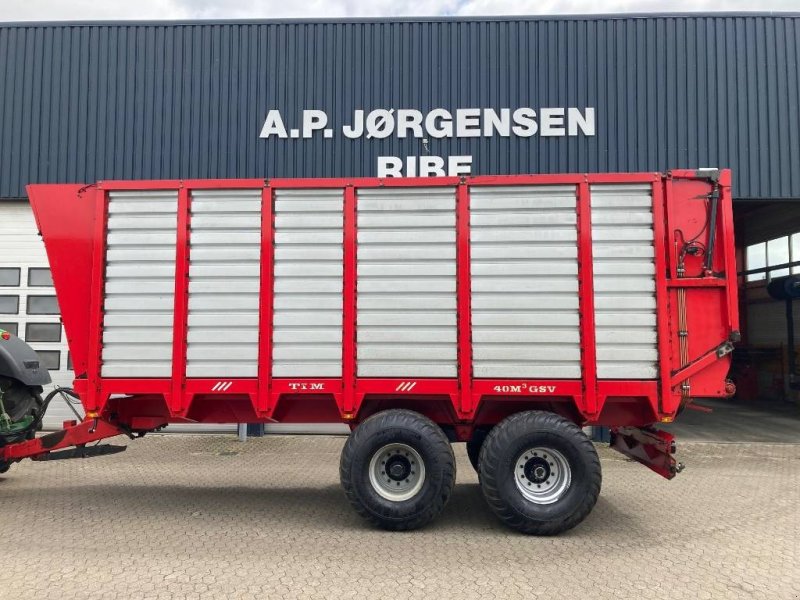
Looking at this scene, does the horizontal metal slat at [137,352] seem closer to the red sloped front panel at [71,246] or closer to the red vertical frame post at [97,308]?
the red vertical frame post at [97,308]

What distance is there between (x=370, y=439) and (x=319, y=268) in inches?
66.6

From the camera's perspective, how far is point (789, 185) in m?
9.88

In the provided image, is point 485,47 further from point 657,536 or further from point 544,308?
point 657,536

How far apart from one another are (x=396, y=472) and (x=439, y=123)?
6.70m

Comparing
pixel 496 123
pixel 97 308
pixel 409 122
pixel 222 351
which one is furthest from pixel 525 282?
pixel 409 122

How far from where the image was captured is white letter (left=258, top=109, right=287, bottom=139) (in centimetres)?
1011

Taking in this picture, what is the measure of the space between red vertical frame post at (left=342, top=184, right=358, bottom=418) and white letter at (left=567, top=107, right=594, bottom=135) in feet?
19.3

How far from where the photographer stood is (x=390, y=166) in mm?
10086

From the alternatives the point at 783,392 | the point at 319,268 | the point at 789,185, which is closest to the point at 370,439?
the point at 319,268

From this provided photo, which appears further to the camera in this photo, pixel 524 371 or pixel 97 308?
pixel 97 308

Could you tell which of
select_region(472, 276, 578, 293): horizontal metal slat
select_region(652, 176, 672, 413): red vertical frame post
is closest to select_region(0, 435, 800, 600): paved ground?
select_region(652, 176, 672, 413): red vertical frame post

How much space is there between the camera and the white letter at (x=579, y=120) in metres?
9.92

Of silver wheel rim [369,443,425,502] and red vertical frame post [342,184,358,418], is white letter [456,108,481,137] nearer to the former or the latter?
red vertical frame post [342,184,358,418]

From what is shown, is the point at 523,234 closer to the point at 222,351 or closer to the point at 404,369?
the point at 404,369
